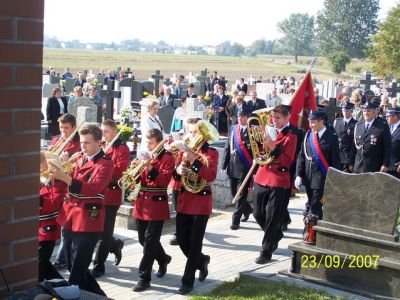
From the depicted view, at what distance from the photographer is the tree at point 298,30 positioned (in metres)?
170

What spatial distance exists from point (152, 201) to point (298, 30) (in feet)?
560

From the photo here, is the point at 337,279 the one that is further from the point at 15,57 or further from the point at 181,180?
the point at 15,57

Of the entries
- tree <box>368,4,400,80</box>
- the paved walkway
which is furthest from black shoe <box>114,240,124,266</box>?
tree <box>368,4,400,80</box>

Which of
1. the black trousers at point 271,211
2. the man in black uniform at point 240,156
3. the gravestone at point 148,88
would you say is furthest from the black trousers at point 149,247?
the gravestone at point 148,88

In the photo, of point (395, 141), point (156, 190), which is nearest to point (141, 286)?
point (156, 190)

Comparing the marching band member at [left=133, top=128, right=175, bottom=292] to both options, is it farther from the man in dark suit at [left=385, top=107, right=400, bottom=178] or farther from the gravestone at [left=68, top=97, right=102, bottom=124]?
the gravestone at [left=68, top=97, right=102, bottom=124]

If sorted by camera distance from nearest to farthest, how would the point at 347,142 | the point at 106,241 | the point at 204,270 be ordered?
1. the point at 204,270
2. the point at 106,241
3. the point at 347,142

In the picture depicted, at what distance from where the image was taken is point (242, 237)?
10609 mm

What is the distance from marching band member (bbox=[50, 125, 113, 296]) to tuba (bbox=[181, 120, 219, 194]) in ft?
4.36

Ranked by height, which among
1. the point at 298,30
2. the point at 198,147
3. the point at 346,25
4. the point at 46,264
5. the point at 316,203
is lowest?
the point at 46,264

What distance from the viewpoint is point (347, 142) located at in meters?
13.2

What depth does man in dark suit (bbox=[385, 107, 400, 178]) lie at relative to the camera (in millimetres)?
12148

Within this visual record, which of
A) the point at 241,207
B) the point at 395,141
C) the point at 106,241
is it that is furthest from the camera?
the point at 395,141
